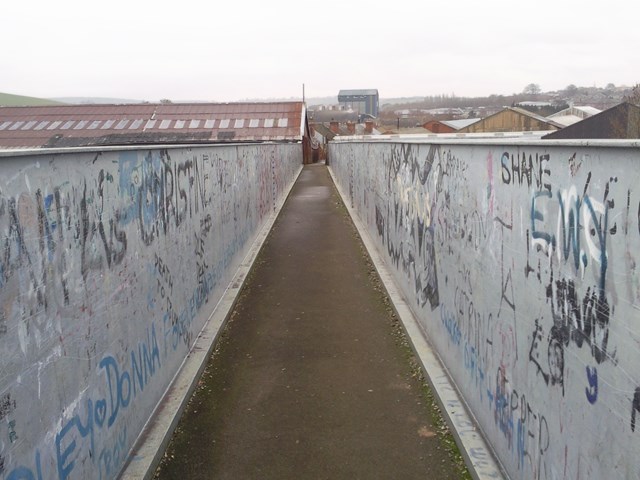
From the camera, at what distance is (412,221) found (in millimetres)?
7398

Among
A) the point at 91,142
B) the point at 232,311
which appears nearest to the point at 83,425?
the point at 232,311

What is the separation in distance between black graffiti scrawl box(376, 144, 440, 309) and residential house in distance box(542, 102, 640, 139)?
2.90 metres

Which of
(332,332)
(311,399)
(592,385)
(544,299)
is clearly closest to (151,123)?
(332,332)

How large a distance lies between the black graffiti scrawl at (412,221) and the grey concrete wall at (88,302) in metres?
2.63

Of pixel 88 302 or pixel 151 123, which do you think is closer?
pixel 88 302

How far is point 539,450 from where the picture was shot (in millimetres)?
3234

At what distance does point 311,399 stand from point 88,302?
257 cm

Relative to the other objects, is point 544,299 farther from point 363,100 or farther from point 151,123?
point 363,100

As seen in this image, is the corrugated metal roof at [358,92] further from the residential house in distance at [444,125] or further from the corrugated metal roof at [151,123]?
the corrugated metal roof at [151,123]

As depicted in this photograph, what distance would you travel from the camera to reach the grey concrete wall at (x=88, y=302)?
2697 millimetres

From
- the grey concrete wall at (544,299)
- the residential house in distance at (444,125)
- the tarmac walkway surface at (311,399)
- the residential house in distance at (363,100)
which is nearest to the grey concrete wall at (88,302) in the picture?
the tarmac walkway surface at (311,399)

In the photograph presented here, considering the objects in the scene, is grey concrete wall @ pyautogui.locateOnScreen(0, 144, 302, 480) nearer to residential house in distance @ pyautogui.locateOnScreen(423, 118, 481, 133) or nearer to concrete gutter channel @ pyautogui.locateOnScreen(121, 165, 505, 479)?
concrete gutter channel @ pyautogui.locateOnScreen(121, 165, 505, 479)

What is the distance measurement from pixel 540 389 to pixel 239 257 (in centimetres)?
769

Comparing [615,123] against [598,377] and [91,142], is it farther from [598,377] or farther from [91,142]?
[91,142]
